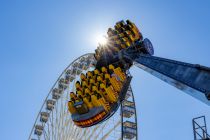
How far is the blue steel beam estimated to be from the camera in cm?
1323

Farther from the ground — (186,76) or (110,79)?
(110,79)

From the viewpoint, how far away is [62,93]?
4216 centimetres

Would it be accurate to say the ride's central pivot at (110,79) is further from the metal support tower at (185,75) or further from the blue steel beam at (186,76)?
the blue steel beam at (186,76)

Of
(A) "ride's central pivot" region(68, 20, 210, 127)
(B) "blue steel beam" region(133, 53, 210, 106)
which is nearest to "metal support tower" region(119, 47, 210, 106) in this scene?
(B) "blue steel beam" region(133, 53, 210, 106)

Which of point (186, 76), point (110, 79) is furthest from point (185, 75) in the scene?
point (110, 79)

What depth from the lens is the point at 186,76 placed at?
14812mm

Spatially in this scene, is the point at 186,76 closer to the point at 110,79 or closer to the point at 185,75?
the point at 185,75

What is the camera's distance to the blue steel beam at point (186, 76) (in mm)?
13234

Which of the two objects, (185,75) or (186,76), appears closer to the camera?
(186,76)

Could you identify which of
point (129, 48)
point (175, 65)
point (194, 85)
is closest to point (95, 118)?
point (129, 48)

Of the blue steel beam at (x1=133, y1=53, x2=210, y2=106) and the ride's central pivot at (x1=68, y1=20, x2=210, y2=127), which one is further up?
the ride's central pivot at (x1=68, y1=20, x2=210, y2=127)

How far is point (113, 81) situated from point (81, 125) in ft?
16.2

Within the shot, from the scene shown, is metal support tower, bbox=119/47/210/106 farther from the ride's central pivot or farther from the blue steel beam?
the ride's central pivot

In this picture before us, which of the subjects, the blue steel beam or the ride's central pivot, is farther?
the ride's central pivot
